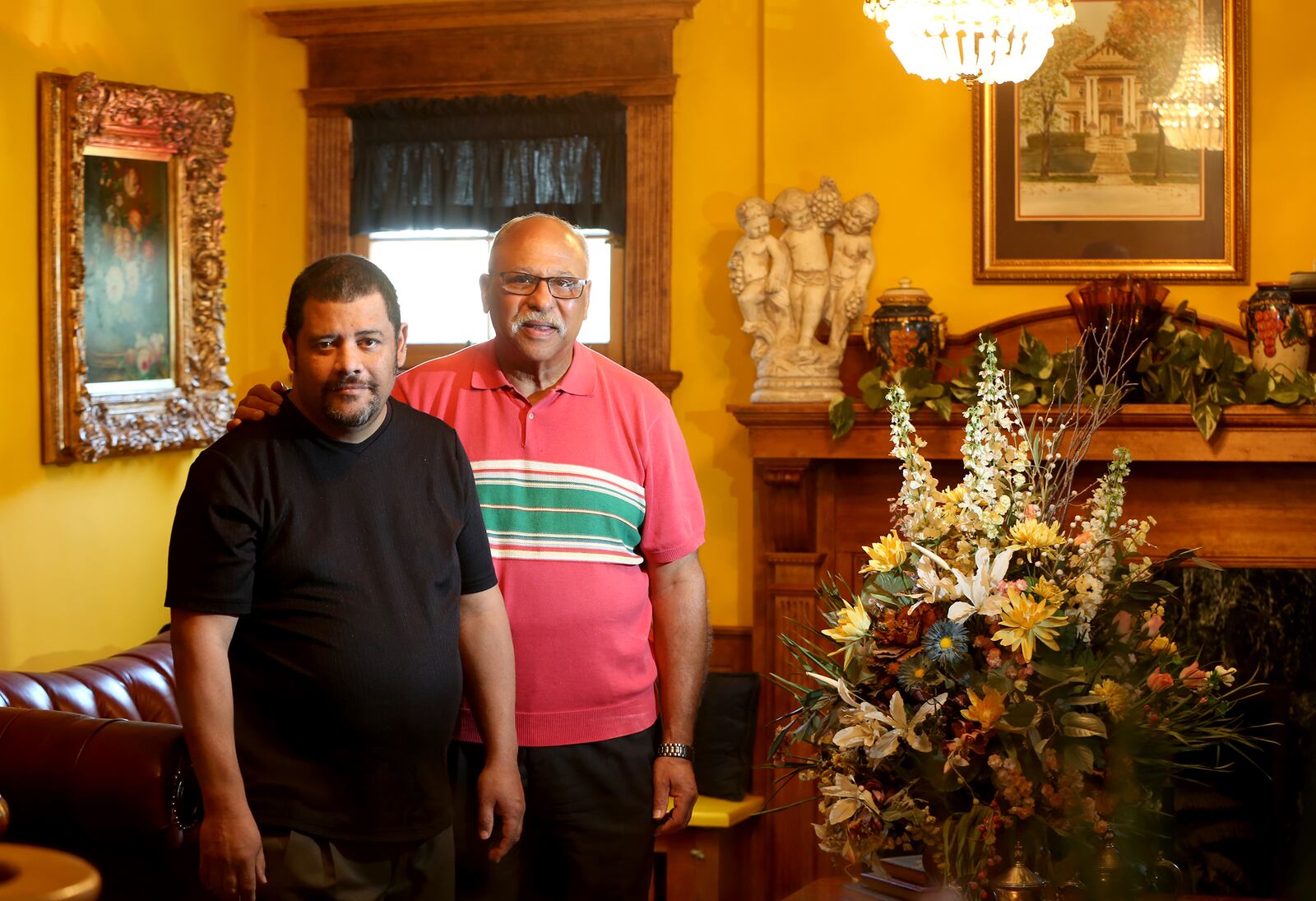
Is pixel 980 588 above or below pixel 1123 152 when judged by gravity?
below

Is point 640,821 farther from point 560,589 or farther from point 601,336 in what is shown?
point 601,336

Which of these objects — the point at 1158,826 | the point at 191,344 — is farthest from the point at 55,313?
the point at 1158,826

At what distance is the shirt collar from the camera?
8.08ft

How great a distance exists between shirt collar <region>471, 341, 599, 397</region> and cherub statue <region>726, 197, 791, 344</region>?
207 centimetres

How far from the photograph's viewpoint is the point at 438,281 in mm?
5090

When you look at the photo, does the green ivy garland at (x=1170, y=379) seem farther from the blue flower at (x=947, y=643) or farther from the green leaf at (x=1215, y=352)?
the blue flower at (x=947, y=643)

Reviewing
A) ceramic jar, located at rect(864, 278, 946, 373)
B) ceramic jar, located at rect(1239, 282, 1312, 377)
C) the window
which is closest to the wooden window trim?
the window

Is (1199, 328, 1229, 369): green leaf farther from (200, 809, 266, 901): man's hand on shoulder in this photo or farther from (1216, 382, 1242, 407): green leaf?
(200, 809, 266, 901): man's hand on shoulder

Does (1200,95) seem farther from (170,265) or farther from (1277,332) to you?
(170,265)

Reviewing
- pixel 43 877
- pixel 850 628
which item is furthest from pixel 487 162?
pixel 43 877

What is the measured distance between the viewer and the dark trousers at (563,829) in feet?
7.73

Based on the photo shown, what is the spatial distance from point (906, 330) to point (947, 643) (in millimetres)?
2496

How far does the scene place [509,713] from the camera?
231cm

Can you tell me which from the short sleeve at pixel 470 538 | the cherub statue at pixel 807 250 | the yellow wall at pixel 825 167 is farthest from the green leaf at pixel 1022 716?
the yellow wall at pixel 825 167
